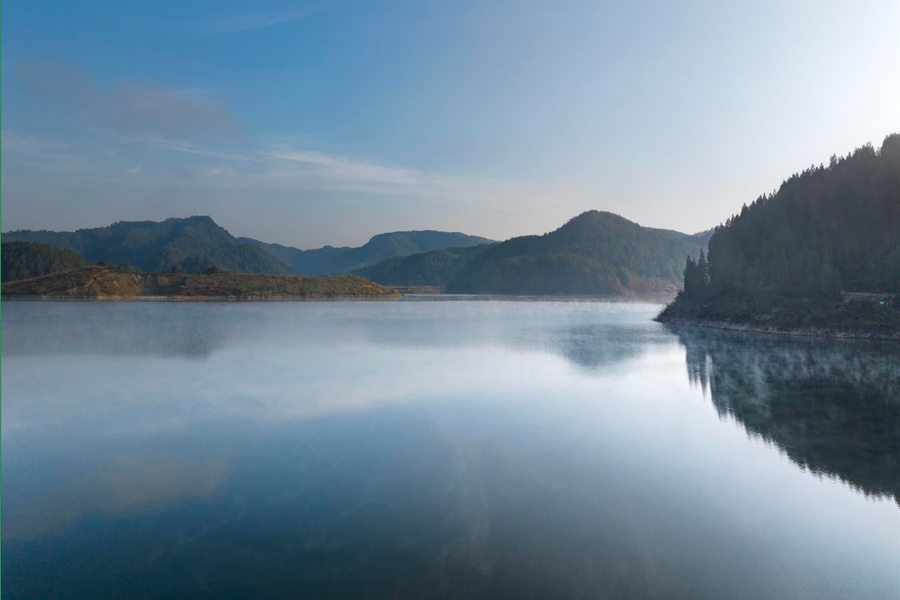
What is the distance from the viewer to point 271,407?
13.7 m

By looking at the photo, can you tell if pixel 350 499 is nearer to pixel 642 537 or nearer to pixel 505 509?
pixel 505 509

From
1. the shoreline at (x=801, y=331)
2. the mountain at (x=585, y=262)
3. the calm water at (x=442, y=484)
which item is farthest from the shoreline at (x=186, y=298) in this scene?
the shoreline at (x=801, y=331)

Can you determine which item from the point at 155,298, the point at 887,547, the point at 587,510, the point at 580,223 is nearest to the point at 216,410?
the point at 587,510

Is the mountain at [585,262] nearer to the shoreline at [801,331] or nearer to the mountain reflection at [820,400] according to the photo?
the shoreline at [801,331]

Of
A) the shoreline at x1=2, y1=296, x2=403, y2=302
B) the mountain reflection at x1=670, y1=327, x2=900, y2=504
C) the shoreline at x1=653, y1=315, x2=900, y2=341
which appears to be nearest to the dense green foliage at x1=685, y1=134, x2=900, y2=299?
the shoreline at x1=653, y1=315, x2=900, y2=341

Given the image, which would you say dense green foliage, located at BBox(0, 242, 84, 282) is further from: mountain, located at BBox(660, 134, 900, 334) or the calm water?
mountain, located at BBox(660, 134, 900, 334)

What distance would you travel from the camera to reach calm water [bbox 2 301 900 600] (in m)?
5.72

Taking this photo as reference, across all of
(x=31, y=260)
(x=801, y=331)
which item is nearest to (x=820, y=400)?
(x=801, y=331)

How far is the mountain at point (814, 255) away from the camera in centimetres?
3788

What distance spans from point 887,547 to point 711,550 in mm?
2533

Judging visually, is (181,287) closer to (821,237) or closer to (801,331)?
(801,331)

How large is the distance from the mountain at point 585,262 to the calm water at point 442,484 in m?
124

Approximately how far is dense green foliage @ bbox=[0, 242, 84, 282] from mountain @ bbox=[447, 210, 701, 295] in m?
104

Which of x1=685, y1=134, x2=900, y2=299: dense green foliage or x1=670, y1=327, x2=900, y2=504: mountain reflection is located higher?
x1=685, y1=134, x2=900, y2=299: dense green foliage
